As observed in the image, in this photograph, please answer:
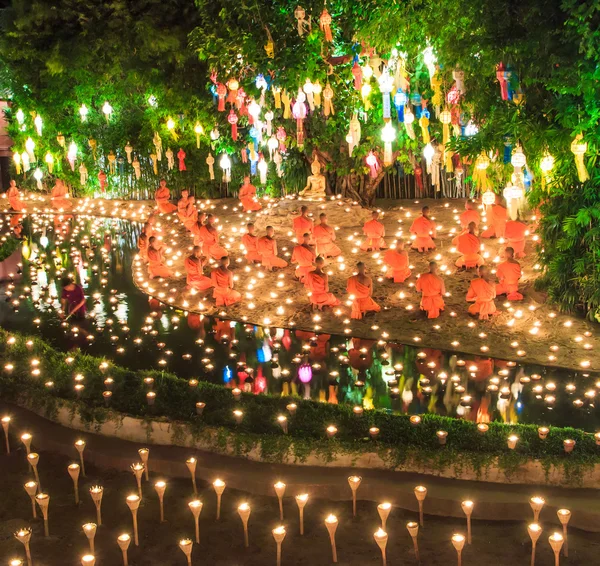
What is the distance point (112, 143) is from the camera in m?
→ 19.5

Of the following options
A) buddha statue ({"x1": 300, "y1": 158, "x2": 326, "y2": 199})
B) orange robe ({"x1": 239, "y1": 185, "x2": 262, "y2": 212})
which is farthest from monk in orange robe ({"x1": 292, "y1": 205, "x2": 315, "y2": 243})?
orange robe ({"x1": 239, "y1": 185, "x2": 262, "y2": 212})

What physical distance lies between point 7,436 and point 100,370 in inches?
40.8

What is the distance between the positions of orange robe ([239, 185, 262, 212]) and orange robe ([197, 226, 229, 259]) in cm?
330

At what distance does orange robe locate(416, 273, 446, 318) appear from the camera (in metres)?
8.73

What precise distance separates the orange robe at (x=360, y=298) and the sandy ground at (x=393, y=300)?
105mm

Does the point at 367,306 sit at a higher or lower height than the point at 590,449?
higher

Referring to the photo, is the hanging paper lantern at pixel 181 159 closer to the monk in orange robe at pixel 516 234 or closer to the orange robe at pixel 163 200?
the orange robe at pixel 163 200

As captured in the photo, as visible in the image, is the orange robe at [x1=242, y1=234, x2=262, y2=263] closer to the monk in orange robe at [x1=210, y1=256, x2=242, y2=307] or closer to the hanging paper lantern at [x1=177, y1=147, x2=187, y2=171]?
the monk in orange robe at [x1=210, y1=256, x2=242, y2=307]

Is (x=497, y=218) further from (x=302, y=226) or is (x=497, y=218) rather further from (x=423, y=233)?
(x=302, y=226)

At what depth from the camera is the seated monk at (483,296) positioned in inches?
337

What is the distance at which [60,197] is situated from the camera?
1973 centimetres

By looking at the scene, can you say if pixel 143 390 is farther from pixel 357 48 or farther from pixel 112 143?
pixel 112 143

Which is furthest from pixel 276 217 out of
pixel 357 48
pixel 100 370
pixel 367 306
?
pixel 100 370

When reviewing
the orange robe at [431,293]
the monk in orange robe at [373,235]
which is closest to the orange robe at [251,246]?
the monk in orange robe at [373,235]
